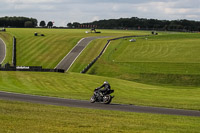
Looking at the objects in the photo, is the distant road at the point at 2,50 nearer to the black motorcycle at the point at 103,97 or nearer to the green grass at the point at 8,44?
the green grass at the point at 8,44

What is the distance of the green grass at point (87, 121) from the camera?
1956 cm

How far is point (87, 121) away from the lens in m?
22.2

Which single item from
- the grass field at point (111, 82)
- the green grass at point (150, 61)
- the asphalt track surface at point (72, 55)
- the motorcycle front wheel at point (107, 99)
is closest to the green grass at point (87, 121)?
the grass field at point (111, 82)

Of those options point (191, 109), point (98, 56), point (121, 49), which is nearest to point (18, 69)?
point (98, 56)

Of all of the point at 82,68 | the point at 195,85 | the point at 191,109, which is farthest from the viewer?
the point at 82,68

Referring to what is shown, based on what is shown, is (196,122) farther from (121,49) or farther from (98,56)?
(121,49)

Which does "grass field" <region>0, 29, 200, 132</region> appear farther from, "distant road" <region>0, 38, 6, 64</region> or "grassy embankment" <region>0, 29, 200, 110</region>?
"distant road" <region>0, 38, 6, 64</region>

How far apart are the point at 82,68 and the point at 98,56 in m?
11.1

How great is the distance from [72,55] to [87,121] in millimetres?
80478

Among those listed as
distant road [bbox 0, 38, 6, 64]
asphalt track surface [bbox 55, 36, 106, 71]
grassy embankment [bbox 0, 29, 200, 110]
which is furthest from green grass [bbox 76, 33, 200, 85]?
distant road [bbox 0, 38, 6, 64]

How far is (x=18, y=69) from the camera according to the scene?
7419 centimetres

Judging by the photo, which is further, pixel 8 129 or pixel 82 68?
pixel 82 68

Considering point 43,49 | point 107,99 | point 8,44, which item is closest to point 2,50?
point 8,44

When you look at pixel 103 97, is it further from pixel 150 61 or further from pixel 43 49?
pixel 43 49
